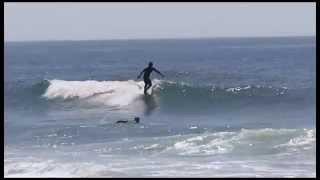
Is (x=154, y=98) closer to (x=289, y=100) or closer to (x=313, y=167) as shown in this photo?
(x=289, y=100)

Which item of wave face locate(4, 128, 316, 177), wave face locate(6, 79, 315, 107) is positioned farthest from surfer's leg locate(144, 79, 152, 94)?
wave face locate(4, 128, 316, 177)

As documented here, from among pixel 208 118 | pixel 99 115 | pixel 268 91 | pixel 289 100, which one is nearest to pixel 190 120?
pixel 208 118

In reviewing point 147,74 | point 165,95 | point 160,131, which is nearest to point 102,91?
point 165,95

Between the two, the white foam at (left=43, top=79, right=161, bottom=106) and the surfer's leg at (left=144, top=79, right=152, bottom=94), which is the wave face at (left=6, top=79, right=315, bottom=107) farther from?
the surfer's leg at (left=144, top=79, right=152, bottom=94)

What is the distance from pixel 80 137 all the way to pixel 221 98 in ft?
29.2

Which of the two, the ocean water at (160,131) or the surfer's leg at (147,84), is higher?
the surfer's leg at (147,84)

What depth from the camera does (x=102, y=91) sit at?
81.0 ft

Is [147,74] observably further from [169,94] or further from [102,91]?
[102,91]

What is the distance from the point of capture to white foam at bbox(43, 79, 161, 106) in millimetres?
22688

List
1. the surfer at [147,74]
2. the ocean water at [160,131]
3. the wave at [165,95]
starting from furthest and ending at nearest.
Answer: the wave at [165,95] < the surfer at [147,74] < the ocean water at [160,131]

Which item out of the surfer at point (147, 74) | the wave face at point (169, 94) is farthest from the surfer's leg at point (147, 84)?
the wave face at point (169, 94)

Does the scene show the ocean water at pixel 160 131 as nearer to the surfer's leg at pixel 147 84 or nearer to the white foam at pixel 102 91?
the white foam at pixel 102 91

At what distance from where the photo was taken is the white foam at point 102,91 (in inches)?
893

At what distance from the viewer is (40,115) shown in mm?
20594
